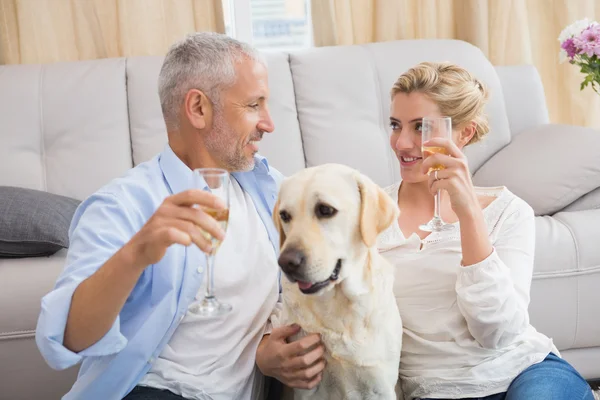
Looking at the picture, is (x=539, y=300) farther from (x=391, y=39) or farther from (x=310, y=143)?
(x=391, y=39)

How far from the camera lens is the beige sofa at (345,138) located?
2691mm

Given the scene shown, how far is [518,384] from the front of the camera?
160 centimetres

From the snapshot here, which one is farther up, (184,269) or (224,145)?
(224,145)

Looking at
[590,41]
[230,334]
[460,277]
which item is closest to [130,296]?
[230,334]

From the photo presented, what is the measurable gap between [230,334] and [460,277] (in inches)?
21.7

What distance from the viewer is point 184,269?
1607mm

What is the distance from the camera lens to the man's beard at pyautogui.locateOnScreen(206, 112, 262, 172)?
1.76 metres

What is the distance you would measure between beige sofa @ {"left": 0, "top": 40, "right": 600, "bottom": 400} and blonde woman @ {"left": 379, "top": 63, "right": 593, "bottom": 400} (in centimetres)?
99

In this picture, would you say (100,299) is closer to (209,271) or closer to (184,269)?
(209,271)

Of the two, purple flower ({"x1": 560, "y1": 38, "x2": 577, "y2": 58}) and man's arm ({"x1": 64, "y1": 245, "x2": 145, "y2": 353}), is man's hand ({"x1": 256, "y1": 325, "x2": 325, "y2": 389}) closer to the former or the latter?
man's arm ({"x1": 64, "y1": 245, "x2": 145, "y2": 353})

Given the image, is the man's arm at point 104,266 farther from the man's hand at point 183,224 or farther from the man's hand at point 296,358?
the man's hand at point 296,358

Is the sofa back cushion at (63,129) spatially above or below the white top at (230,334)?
above

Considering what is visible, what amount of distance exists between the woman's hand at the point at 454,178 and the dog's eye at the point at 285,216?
0.34 meters

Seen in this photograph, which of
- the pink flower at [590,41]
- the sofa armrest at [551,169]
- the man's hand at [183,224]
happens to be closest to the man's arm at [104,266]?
the man's hand at [183,224]
